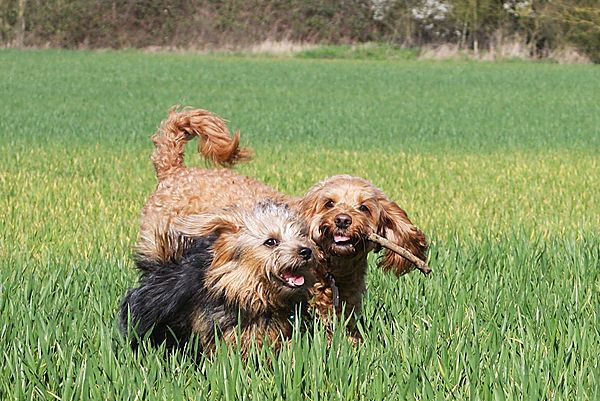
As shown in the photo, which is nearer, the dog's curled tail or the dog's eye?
the dog's eye

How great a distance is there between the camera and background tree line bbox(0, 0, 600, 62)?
149ft

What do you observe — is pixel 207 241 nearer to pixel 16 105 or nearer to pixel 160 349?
pixel 160 349

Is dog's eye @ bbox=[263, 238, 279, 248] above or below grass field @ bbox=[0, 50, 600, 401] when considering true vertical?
above

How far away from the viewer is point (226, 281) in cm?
412

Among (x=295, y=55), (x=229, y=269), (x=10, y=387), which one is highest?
(x=229, y=269)

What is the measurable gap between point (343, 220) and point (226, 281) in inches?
34.0

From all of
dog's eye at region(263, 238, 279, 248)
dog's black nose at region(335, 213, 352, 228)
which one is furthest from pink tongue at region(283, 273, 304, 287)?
dog's black nose at region(335, 213, 352, 228)

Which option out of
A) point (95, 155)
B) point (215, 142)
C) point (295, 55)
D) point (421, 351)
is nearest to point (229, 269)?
point (421, 351)

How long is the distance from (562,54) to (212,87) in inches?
853

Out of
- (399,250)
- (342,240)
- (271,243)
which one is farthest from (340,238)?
(271,243)

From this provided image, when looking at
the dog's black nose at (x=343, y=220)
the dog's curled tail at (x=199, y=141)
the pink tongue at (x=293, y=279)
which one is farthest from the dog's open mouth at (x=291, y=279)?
the dog's curled tail at (x=199, y=141)

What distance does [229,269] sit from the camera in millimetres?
4145

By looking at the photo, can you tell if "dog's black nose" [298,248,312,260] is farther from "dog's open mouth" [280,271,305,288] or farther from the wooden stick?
the wooden stick

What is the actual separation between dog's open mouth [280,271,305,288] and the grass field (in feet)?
0.68
